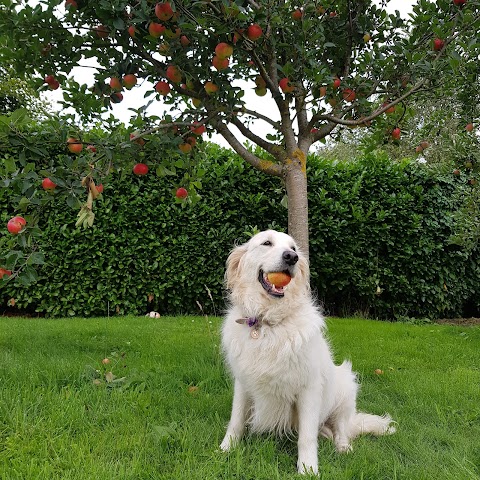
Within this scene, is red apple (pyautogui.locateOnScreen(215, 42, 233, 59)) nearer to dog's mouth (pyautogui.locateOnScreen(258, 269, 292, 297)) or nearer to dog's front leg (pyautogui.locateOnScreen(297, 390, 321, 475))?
dog's mouth (pyautogui.locateOnScreen(258, 269, 292, 297))

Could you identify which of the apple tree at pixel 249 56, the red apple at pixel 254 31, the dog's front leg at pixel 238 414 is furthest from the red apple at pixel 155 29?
the dog's front leg at pixel 238 414

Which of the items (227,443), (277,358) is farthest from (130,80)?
(227,443)

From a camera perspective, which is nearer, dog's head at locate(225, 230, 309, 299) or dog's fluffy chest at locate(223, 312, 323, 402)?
dog's fluffy chest at locate(223, 312, 323, 402)

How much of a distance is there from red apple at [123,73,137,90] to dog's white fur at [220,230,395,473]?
4.17 ft

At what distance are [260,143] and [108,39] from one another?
1.32 meters

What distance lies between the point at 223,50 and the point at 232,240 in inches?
170

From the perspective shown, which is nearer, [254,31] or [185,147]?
[254,31]

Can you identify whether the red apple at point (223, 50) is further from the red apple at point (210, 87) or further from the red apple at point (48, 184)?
the red apple at point (48, 184)

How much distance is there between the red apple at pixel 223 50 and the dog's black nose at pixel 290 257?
1189 mm

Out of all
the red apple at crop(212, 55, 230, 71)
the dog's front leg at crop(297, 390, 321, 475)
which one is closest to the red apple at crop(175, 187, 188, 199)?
the red apple at crop(212, 55, 230, 71)

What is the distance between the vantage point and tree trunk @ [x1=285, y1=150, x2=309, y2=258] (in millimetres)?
3230

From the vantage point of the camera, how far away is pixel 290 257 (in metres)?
2.47

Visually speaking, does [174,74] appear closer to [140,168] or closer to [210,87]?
[210,87]

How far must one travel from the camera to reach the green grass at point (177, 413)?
2.09m
